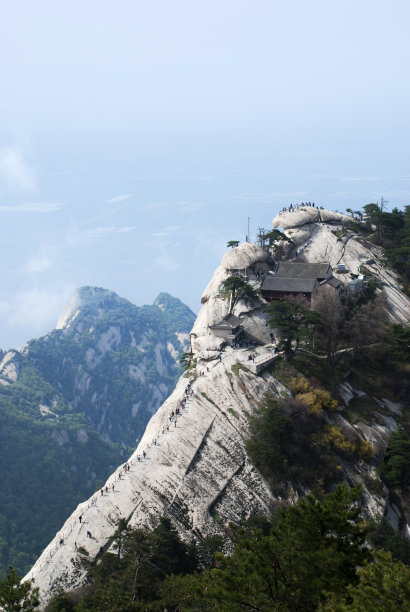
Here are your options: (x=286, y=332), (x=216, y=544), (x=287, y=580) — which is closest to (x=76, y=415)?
(x=286, y=332)

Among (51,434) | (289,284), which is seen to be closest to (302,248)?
(289,284)

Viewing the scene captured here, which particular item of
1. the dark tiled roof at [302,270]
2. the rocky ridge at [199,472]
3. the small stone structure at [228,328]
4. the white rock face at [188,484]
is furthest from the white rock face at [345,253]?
Result: the white rock face at [188,484]

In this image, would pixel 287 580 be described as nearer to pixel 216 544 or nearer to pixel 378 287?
pixel 216 544

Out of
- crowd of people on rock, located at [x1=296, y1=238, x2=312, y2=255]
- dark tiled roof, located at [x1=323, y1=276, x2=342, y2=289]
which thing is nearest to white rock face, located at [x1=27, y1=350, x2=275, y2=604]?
dark tiled roof, located at [x1=323, y1=276, x2=342, y2=289]

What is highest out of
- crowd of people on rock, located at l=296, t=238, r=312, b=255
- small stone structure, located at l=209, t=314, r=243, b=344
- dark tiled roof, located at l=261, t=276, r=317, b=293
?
crowd of people on rock, located at l=296, t=238, r=312, b=255

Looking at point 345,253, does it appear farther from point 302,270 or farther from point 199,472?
point 199,472

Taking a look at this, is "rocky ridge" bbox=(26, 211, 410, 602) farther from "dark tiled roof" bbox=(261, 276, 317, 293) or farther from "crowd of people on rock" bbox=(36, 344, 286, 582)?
"dark tiled roof" bbox=(261, 276, 317, 293)

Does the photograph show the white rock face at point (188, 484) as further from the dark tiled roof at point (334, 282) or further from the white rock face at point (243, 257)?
the white rock face at point (243, 257)
